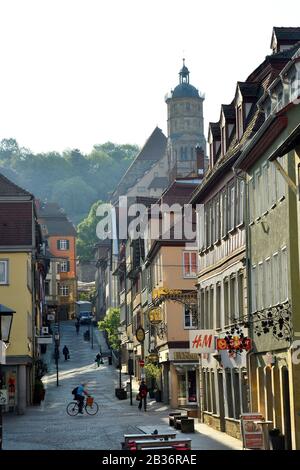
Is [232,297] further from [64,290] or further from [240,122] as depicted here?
[64,290]

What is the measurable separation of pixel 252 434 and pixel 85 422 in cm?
1804

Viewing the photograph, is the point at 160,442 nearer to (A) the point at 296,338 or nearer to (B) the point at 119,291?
(A) the point at 296,338

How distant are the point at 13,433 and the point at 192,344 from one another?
306 inches

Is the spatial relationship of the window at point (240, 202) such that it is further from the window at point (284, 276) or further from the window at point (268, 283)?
the window at point (284, 276)

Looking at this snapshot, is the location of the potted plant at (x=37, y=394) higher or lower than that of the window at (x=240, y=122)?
lower

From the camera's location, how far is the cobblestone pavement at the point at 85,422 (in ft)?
123

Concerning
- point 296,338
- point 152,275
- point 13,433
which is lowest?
point 13,433

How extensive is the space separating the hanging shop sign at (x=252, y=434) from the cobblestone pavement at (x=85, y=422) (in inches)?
106

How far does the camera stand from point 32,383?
205 feet

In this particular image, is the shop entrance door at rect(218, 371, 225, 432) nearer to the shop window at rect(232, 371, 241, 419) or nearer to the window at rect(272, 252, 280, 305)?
the shop window at rect(232, 371, 241, 419)

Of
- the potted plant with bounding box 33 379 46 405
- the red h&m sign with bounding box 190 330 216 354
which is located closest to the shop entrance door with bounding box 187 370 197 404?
the potted plant with bounding box 33 379 46 405

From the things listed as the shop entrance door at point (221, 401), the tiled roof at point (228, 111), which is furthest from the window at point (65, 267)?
the tiled roof at point (228, 111)

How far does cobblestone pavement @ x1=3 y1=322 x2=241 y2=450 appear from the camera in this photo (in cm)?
3753

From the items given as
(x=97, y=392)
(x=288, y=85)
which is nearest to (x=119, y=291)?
(x=97, y=392)
